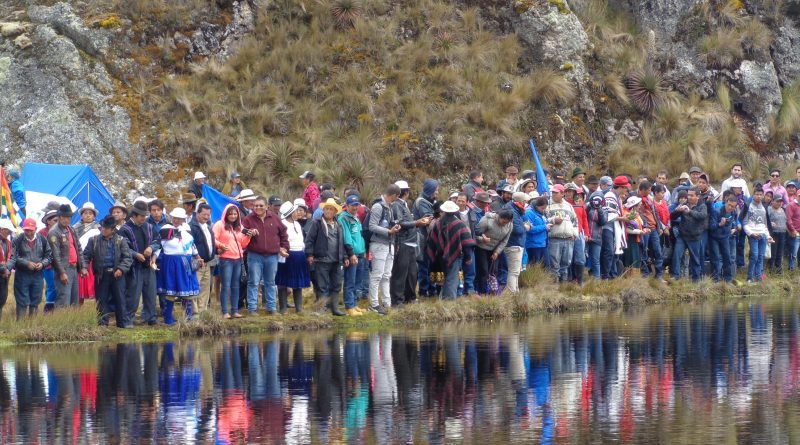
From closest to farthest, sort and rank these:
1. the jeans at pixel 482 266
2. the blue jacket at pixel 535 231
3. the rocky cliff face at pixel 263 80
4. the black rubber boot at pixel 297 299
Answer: the black rubber boot at pixel 297 299
the jeans at pixel 482 266
the blue jacket at pixel 535 231
the rocky cliff face at pixel 263 80

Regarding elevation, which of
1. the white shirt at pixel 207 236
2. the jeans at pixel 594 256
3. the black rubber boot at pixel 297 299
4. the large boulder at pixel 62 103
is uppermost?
the large boulder at pixel 62 103

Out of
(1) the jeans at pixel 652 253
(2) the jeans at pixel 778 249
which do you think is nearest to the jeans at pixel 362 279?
(1) the jeans at pixel 652 253

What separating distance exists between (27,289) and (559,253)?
937cm

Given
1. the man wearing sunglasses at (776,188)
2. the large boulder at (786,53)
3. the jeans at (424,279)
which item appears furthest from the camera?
the large boulder at (786,53)

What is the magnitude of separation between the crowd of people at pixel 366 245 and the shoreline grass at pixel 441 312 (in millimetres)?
396

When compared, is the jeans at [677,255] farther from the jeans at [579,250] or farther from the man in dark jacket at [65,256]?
the man in dark jacket at [65,256]

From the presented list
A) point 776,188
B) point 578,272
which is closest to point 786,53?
point 776,188

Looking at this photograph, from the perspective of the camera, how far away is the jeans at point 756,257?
90.5 ft

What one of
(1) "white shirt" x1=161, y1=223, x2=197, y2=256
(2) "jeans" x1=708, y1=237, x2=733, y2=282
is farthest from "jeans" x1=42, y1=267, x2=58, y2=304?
(2) "jeans" x1=708, y1=237, x2=733, y2=282

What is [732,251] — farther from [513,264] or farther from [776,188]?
[513,264]

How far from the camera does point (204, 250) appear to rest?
2136 cm

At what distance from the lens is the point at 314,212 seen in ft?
75.0

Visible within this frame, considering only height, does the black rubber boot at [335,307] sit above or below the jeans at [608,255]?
below

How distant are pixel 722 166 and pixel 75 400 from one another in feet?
75.6
